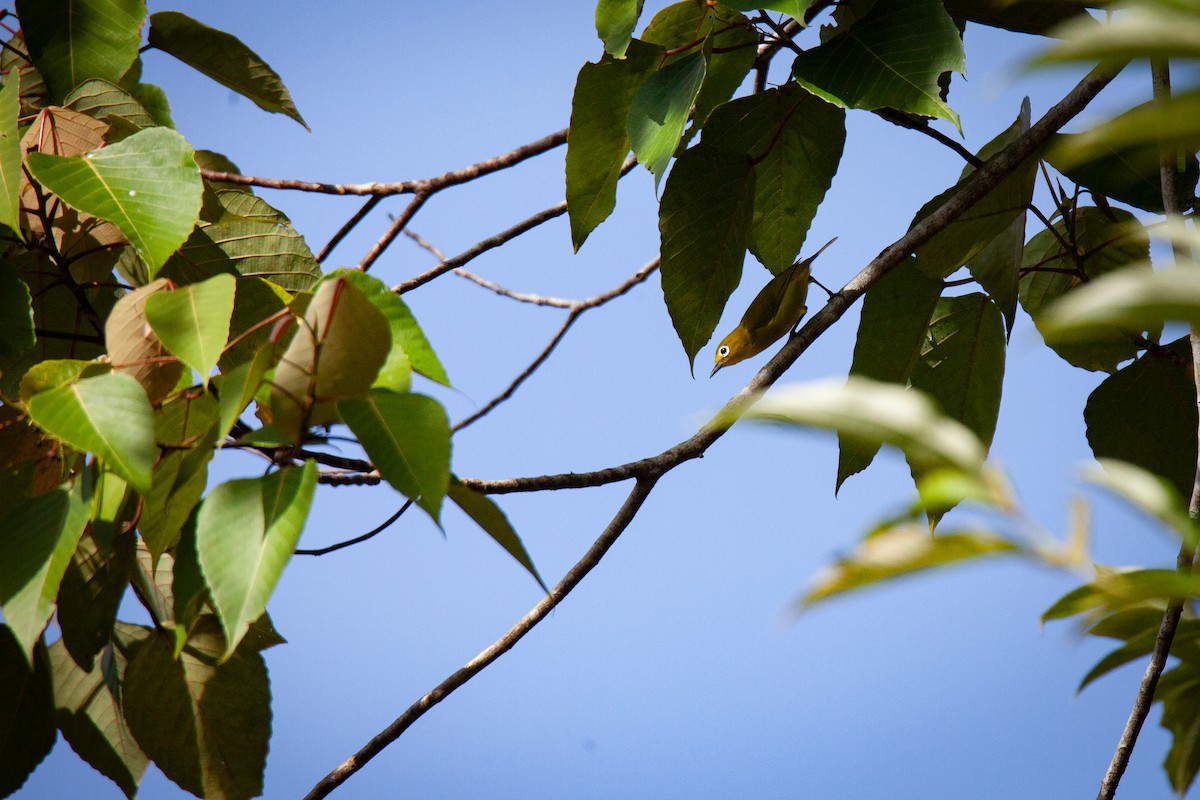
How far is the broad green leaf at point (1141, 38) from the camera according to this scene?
0.08m

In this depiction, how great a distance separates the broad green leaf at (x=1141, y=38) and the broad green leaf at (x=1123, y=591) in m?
0.05

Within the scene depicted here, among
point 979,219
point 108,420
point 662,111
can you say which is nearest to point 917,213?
point 979,219

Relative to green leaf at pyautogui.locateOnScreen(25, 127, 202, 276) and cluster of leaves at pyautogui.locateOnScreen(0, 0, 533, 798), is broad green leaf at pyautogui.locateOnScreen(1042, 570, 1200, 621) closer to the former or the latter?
cluster of leaves at pyautogui.locateOnScreen(0, 0, 533, 798)

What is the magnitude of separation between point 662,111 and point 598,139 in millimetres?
60

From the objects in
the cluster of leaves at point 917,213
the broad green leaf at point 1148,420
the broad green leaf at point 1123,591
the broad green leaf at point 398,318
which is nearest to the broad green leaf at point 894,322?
the cluster of leaves at point 917,213

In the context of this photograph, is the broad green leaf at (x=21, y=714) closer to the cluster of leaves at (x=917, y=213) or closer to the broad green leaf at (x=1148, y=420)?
the cluster of leaves at (x=917, y=213)

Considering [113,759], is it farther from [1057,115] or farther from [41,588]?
[1057,115]

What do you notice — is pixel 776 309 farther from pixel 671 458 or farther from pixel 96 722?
pixel 96 722

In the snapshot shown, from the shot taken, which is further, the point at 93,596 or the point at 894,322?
the point at 894,322

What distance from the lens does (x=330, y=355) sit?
235 millimetres

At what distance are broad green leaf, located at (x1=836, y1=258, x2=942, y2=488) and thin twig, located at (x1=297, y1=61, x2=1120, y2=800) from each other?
0.07 meters

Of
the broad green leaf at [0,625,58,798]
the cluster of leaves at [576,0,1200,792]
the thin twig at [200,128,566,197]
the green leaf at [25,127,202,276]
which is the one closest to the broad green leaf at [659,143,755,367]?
the cluster of leaves at [576,0,1200,792]

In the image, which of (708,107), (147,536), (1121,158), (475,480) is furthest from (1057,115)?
(147,536)

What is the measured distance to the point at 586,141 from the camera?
1.43ft
